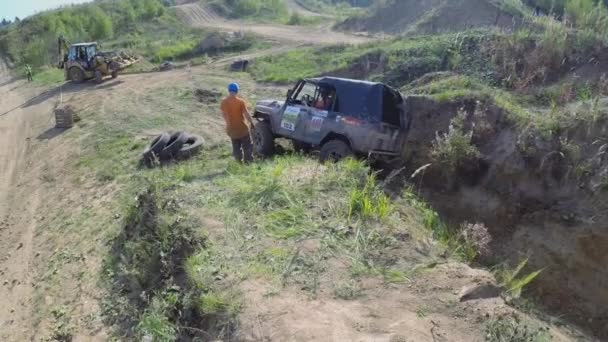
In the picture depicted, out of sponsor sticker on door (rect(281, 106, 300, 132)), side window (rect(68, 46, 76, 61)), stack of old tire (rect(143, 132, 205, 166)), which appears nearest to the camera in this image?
sponsor sticker on door (rect(281, 106, 300, 132))

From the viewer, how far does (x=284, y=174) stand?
7367 mm

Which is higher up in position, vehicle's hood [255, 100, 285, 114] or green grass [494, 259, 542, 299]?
vehicle's hood [255, 100, 285, 114]

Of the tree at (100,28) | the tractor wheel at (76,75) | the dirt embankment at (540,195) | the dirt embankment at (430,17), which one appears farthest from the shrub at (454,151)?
the tree at (100,28)

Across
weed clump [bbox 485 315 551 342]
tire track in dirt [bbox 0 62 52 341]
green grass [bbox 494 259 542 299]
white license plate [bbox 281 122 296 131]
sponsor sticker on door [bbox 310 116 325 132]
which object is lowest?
tire track in dirt [bbox 0 62 52 341]

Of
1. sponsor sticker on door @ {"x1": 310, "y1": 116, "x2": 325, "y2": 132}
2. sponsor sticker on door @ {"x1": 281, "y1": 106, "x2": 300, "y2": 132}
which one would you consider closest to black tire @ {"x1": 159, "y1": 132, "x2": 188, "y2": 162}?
sponsor sticker on door @ {"x1": 281, "y1": 106, "x2": 300, "y2": 132}

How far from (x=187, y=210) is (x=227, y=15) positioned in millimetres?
39085

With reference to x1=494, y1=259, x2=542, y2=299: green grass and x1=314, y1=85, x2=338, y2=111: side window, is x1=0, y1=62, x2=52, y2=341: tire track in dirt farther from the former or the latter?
x1=494, y1=259, x2=542, y2=299: green grass

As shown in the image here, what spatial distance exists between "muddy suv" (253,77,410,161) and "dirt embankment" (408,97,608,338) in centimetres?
111

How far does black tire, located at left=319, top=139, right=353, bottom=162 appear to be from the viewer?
29.1 ft

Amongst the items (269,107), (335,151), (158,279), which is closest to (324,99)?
(335,151)

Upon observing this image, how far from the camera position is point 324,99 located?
9.24 meters

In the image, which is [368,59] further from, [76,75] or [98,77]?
[76,75]

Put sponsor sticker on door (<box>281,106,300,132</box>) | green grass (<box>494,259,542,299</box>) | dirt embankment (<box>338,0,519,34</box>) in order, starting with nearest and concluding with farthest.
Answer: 1. green grass (<box>494,259,542,299</box>)
2. sponsor sticker on door (<box>281,106,300,132</box>)
3. dirt embankment (<box>338,0,519,34</box>)

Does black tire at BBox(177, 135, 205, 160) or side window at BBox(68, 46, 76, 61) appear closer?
black tire at BBox(177, 135, 205, 160)
